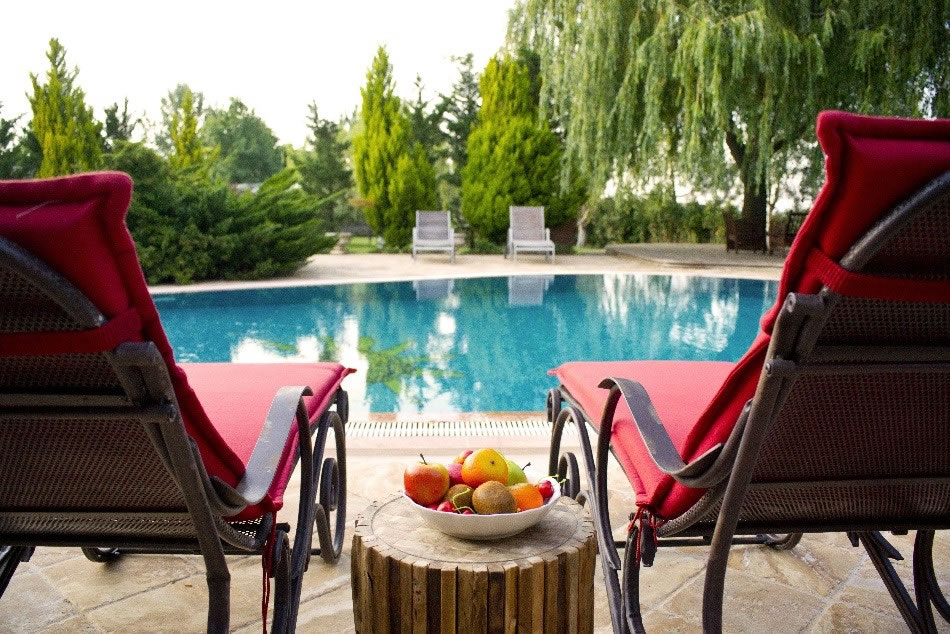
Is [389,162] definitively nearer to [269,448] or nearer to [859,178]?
[269,448]

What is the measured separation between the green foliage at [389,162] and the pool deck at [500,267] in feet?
2.61

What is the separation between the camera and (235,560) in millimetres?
2053

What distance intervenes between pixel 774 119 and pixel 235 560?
10338 millimetres

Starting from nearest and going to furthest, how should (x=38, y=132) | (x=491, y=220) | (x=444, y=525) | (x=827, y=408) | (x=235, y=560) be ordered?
(x=827, y=408) < (x=444, y=525) < (x=235, y=560) < (x=38, y=132) < (x=491, y=220)

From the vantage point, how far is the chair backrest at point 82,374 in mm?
851

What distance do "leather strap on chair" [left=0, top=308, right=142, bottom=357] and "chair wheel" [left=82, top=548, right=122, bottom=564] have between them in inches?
48.2

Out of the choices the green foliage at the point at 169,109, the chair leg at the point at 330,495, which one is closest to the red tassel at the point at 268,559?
the chair leg at the point at 330,495

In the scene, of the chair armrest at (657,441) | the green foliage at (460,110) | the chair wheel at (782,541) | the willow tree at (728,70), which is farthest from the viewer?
the green foliage at (460,110)

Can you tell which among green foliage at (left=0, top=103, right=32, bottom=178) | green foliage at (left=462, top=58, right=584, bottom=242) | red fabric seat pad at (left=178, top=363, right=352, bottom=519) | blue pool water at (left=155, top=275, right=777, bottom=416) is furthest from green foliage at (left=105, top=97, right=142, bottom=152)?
red fabric seat pad at (left=178, top=363, right=352, bottom=519)

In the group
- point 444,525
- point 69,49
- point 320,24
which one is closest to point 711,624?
point 444,525

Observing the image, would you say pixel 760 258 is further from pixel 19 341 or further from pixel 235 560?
pixel 19 341

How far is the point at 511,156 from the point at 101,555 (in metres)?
12.4

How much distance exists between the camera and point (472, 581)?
122 cm

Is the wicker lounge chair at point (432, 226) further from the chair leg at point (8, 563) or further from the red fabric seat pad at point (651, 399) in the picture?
the chair leg at point (8, 563)
